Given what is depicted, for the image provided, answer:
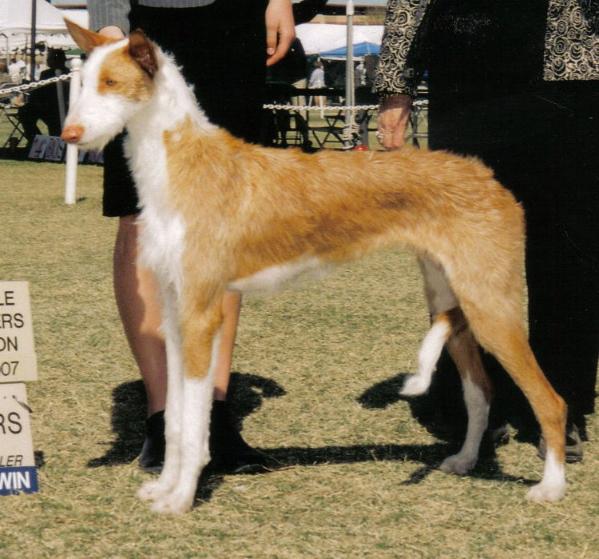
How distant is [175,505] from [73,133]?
1323 mm

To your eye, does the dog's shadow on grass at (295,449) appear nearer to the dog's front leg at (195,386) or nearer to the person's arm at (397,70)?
the dog's front leg at (195,386)

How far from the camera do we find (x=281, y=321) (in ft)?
20.3

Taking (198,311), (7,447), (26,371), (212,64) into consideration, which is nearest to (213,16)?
(212,64)

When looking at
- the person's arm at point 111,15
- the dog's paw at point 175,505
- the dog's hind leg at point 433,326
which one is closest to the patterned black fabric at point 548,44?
the dog's hind leg at point 433,326

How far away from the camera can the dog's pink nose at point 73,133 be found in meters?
2.92

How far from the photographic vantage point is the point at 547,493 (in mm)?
3529

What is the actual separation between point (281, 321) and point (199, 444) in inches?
116

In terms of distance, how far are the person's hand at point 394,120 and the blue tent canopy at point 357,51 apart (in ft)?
96.9

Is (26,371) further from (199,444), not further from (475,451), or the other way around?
(475,451)

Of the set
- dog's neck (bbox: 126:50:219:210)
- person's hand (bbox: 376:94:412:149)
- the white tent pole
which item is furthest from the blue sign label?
the white tent pole

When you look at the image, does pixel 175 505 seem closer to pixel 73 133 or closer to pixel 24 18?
pixel 73 133

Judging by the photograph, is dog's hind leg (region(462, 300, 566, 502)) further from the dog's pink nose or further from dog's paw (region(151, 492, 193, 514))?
the dog's pink nose

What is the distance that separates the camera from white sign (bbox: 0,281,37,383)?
11.5ft

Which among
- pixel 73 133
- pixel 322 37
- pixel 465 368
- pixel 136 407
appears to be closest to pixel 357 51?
pixel 322 37
